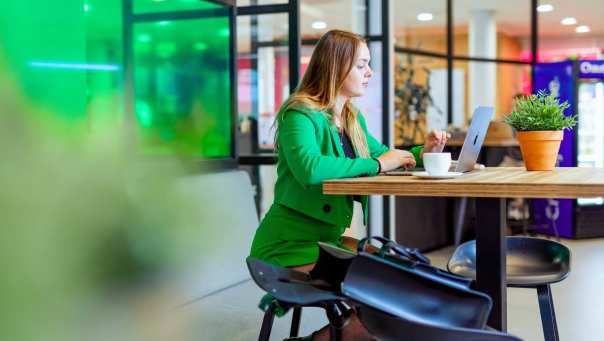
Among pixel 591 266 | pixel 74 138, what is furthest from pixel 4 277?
pixel 591 266

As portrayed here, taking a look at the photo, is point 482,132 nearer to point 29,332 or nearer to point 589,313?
point 29,332

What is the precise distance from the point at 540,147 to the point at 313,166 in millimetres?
802

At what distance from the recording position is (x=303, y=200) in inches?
81.1

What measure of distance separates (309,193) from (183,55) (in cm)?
131

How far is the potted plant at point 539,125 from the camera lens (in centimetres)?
220

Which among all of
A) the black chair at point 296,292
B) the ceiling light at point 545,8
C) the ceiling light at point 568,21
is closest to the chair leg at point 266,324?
the black chair at point 296,292

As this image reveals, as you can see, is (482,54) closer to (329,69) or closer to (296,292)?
(329,69)

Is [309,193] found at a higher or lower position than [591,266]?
higher

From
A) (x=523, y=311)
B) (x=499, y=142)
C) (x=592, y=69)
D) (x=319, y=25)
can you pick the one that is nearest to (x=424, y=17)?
(x=499, y=142)

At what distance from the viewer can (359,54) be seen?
2.17 m

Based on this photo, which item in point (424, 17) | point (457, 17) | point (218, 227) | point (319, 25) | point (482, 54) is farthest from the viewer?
point (482, 54)

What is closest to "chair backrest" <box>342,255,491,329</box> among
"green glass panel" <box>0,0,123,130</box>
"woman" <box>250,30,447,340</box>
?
"woman" <box>250,30,447,340</box>

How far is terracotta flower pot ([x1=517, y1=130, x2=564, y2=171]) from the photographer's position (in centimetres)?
222

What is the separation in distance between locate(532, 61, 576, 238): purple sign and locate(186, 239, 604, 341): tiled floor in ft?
1.00
